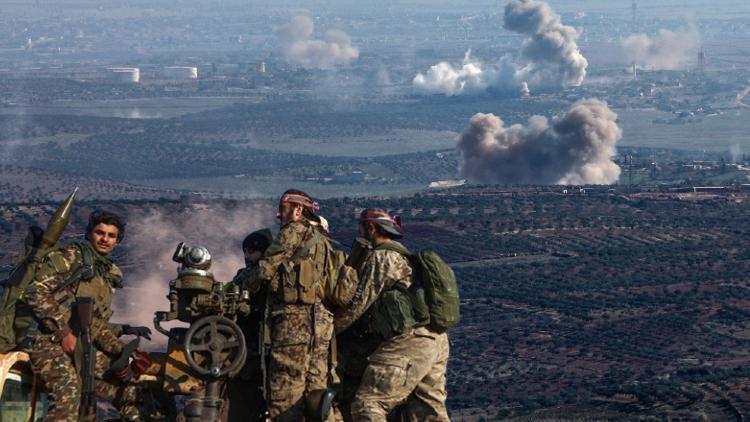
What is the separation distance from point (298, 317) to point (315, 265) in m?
0.61

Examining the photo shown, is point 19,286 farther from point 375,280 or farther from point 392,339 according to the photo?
point 392,339

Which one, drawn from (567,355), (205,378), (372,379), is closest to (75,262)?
(205,378)

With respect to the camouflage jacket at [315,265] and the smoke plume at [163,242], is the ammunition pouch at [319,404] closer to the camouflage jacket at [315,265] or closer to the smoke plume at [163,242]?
the camouflage jacket at [315,265]

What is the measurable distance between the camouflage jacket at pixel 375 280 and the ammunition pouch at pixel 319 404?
94cm

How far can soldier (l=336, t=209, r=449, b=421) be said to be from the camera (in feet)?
58.2

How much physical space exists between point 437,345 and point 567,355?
230 ft

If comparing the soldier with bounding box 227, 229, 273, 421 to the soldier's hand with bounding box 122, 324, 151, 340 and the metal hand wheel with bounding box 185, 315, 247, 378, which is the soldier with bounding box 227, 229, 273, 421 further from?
the soldier's hand with bounding box 122, 324, 151, 340

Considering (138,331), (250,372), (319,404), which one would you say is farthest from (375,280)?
(138,331)

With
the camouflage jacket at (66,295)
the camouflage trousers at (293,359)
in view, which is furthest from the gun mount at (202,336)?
the camouflage jacket at (66,295)

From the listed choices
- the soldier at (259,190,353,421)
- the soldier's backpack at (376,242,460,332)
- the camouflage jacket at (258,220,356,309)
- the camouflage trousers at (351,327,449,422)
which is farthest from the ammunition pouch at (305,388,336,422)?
the soldier's backpack at (376,242,460,332)

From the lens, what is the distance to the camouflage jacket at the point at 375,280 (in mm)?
17953

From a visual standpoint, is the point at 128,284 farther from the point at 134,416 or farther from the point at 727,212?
the point at 727,212

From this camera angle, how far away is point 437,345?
18266 mm

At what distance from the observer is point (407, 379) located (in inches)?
703
